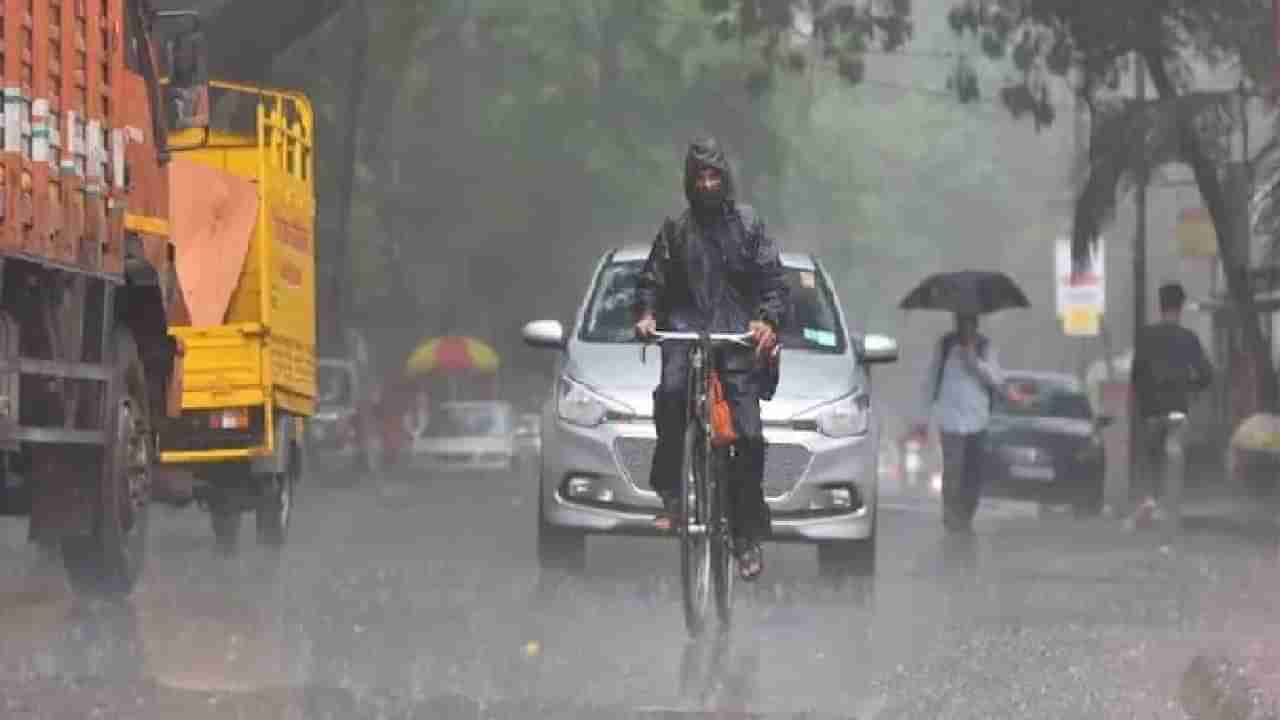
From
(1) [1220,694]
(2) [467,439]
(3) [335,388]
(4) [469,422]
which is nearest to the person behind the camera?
(1) [1220,694]

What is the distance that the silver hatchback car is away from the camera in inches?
530

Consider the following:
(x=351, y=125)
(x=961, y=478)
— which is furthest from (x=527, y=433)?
(x=961, y=478)

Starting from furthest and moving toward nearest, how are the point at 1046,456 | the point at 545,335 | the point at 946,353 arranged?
the point at 1046,456
the point at 946,353
the point at 545,335

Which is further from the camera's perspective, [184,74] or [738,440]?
[184,74]

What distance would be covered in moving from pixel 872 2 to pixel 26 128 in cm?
1877

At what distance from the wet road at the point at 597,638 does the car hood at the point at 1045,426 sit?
11.7m

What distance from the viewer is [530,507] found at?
24.2 metres

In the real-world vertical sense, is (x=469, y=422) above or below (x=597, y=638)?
below

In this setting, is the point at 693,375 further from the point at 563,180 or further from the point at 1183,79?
the point at 563,180

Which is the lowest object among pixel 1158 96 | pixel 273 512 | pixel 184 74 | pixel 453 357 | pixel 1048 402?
pixel 453 357

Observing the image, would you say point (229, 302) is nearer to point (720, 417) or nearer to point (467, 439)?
point (720, 417)

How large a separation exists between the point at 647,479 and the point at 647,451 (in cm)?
17

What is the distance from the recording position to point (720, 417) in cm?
1023

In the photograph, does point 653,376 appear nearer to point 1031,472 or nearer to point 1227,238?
point 1227,238
